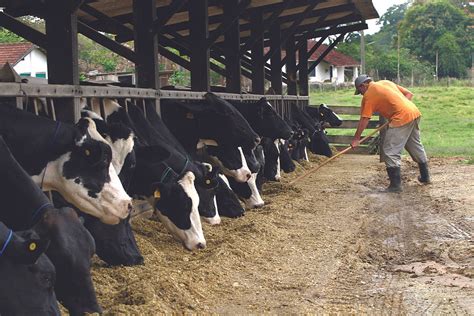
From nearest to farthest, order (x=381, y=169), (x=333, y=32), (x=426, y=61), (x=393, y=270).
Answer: (x=393, y=270), (x=381, y=169), (x=333, y=32), (x=426, y=61)

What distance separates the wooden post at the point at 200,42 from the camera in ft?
32.4

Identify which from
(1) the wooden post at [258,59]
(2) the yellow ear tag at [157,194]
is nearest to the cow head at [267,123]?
(1) the wooden post at [258,59]

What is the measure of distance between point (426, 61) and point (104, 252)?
68411 millimetres

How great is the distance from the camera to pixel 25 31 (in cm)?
764

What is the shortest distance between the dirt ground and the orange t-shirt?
5.70 feet

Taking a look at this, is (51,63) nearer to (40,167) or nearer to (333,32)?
(40,167)

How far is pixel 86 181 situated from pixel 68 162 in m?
0.18

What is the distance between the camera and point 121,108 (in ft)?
22.6

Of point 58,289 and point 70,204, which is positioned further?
point 70,204

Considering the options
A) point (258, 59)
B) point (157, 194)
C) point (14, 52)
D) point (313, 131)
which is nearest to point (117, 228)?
point (157, 194)

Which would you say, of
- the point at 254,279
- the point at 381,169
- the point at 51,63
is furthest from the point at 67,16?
the point at 381,169

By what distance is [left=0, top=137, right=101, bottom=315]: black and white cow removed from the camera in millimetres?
3859

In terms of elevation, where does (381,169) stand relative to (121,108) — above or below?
below

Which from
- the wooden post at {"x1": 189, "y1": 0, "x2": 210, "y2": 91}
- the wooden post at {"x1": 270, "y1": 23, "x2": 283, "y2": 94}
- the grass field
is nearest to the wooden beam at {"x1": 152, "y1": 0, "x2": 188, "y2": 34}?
the wooden post at {"x1": 189, "y1": 0, "x2": 210, "y2": 91}
